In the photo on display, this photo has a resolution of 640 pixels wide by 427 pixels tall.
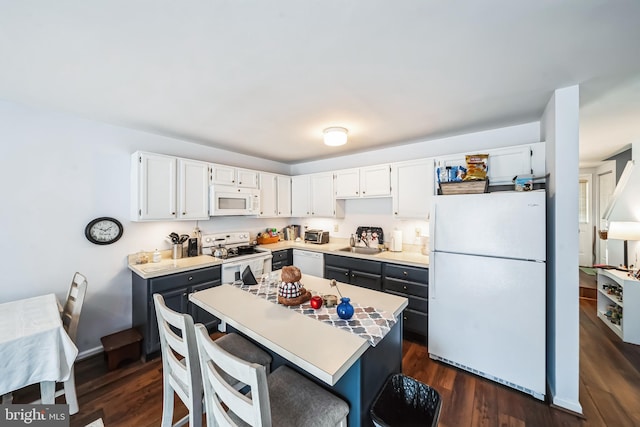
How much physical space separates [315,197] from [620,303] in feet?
13.2

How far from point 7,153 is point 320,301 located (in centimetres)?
299

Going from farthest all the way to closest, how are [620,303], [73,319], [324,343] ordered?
[620,303] → [73,319] → [324,343]

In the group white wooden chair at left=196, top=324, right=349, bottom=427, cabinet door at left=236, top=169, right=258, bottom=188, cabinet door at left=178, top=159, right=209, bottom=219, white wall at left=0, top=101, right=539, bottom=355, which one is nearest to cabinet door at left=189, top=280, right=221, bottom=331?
white wall at left=0, top=101, right=539, bottom=355

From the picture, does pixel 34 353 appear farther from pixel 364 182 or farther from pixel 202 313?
pixel 364 182

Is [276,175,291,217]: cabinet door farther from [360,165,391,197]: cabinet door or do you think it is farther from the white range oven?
[360,165,391,197]: cabinet door

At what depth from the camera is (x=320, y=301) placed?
59.9 inches

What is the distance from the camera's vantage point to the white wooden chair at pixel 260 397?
858 mm

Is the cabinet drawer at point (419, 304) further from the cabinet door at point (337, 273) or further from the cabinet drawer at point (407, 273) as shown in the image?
the cabinet door at point (337, 273)

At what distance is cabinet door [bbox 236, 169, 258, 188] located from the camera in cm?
348

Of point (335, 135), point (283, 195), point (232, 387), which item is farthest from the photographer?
point (283, 195)

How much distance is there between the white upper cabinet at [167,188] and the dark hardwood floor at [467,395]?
4.97 feet

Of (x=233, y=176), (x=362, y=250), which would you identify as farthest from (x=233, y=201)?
(x=362, y=250)

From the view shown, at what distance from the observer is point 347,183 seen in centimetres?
362

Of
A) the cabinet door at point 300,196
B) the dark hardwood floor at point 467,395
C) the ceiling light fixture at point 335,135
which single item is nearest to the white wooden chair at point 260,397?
the dark hardwood floor at point 467,395
